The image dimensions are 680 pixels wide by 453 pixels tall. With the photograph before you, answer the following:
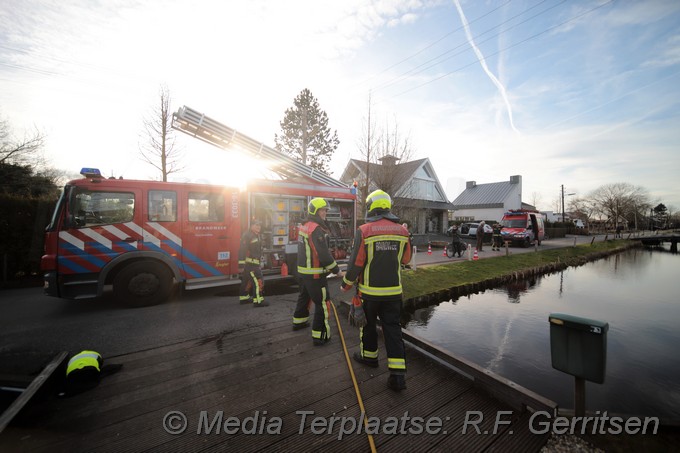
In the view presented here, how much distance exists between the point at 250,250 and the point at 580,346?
5368 mm

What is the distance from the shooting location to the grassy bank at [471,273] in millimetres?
8112

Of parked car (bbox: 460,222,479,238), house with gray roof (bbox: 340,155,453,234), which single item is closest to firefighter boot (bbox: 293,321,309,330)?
house with gray roof (bbox: 340,155,453,234)

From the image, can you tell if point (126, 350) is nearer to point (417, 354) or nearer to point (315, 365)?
point (315, 365)

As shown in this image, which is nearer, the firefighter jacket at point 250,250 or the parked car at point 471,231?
the firefighter jacket at point 250,250

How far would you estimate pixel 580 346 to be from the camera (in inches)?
88.8

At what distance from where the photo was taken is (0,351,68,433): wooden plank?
6.79 feet

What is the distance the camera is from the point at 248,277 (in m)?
5.90

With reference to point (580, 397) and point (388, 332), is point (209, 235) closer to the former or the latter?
point (388, 332)

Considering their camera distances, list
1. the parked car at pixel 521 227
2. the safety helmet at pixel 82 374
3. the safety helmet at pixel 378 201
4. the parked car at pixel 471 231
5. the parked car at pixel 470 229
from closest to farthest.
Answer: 1. the safety helmet at pixel 82 374
2. the safety helmet at pixel 378 201
3. the parked car at pixel 521 227
4. the parked car at pixel 471 231
5. the parked car at pixel 470 229

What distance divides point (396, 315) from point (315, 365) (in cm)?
118

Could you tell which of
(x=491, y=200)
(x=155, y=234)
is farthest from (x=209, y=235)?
(x=491, y=200)

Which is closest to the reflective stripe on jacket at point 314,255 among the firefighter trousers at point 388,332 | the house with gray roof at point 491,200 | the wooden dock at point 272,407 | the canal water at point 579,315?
the firefighter trousers at point 388,332

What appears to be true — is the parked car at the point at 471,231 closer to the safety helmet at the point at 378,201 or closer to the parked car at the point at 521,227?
the parked car at the point at 521,227

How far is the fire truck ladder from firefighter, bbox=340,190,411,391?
5.93 metres
